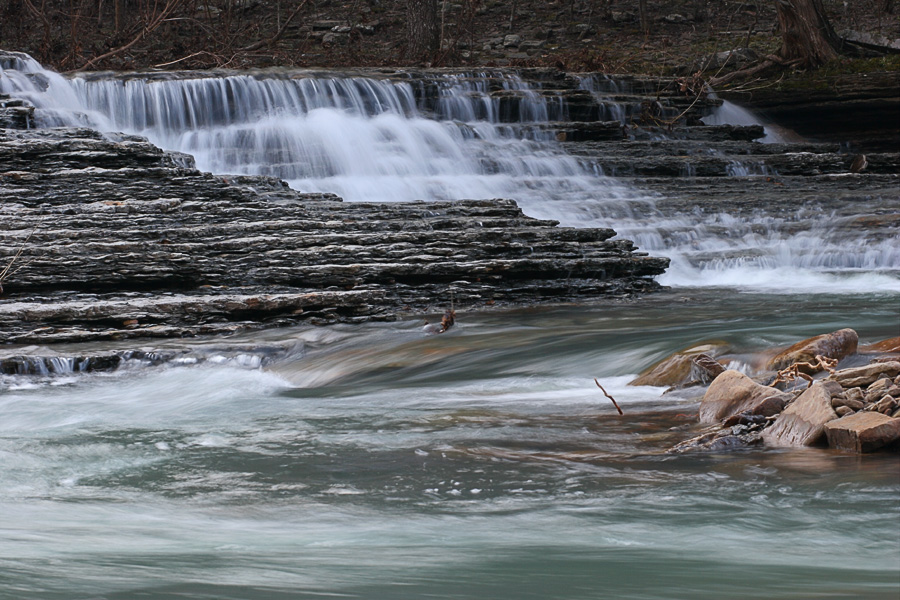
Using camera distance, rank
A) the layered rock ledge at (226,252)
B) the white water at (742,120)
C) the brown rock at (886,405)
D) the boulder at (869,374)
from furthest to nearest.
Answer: the white water at (742,120), the layered rock ledge at (226,252), the boulder at (869,374), the brown rock at (886,405)

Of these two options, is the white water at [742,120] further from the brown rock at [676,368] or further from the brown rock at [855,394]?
the brown rock at [855,394]

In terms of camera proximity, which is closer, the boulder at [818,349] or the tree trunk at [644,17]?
the boulder at [818,349]

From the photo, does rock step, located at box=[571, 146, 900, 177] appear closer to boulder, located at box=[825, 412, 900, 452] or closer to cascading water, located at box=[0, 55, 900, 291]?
cascading water, located at box=[0, 55, 900, 291]

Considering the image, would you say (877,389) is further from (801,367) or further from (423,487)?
(423,487)

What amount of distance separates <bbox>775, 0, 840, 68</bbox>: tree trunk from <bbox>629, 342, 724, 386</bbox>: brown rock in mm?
13441

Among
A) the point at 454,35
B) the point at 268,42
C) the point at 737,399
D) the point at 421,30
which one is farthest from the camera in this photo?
the point at 454,35

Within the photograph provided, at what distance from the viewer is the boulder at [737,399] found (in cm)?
504

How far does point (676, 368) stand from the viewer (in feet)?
21.6

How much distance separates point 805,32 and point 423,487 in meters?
16.8

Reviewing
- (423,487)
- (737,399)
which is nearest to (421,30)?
(737,399)

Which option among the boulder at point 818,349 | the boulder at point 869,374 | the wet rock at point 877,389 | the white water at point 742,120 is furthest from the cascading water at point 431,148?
the wet rock at point 877,389

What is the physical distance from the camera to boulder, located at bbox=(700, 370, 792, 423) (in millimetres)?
5043

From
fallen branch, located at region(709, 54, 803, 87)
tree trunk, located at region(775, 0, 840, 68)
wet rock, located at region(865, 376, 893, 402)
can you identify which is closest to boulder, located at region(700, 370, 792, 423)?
wet rock, located at region(865, 376, 893, 402)

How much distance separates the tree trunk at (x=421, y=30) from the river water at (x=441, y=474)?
11552 mm
